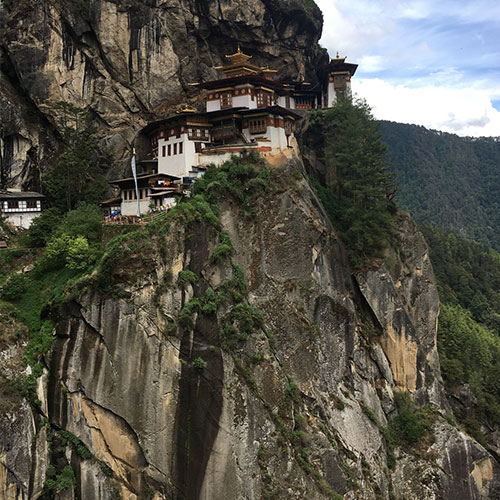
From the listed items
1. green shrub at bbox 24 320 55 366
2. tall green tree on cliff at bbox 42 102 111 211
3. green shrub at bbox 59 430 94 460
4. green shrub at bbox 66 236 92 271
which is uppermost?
tall green tree on cliff at bbox 42 102 111 211

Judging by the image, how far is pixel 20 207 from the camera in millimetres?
39719

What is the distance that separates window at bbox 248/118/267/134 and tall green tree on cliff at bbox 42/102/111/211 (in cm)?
1336

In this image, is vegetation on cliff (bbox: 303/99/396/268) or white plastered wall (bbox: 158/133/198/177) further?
vegetation on cliff (bbox: 303/99/396/268)

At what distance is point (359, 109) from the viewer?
47.0 meters

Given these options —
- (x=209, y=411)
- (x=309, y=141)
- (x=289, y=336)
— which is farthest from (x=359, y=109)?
(x=209, y=411)

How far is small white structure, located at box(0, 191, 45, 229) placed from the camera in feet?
129

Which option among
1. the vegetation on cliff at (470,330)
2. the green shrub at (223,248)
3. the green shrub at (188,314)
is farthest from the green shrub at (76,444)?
the vegetation on cliff at (470,330)

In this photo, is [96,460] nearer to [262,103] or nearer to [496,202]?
[262,103]

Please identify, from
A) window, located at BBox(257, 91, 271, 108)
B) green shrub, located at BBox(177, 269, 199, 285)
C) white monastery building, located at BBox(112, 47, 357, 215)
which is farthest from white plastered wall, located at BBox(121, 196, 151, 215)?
window, located at BBox(257, 91, 271, 108)

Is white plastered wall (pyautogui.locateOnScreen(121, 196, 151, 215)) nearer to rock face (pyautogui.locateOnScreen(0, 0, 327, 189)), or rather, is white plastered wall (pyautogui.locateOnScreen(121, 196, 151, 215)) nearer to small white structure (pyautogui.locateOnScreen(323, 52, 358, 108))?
rock face (pyautogui.locateOnScreen(0, 0, 327, 189))

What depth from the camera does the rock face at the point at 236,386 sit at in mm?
28125

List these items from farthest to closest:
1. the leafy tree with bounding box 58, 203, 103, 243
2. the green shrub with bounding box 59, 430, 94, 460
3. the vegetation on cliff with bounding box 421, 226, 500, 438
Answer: the vegetation on cliff with bounding box 421, 226, 500, 438, the leafy tree with bounding box 58, 203, 103, 243, the green shrub with bounding box 59, 430, 94, 460

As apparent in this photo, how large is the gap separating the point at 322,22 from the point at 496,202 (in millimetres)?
132944

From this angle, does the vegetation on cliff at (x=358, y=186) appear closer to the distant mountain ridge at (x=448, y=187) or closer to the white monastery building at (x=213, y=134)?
the white monastery building at (x=213, y=134)
